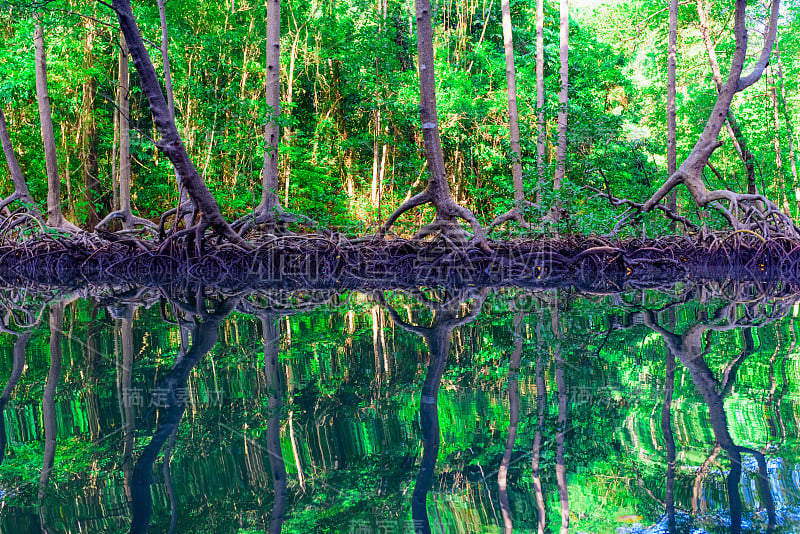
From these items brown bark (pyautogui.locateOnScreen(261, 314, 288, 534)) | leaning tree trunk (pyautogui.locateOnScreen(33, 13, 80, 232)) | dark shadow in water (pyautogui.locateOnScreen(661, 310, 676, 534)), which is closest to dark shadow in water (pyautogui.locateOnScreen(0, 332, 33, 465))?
brown bark (pyautogui.locateOnScreen(261, 314, 288, 534))

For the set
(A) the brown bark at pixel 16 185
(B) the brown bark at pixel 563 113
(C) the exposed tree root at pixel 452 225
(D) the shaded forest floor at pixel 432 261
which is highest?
(B) the brown bark at pixel 563 113

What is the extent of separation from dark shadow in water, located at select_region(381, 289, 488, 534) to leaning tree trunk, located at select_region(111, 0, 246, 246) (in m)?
3.31

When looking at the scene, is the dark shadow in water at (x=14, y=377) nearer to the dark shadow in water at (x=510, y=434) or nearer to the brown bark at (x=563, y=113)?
the dark shadow in water at (x=510, y=434)

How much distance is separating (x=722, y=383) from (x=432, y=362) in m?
1.17

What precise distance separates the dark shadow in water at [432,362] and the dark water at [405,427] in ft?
0.04

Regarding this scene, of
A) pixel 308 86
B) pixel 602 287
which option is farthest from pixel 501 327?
pixel 308 86

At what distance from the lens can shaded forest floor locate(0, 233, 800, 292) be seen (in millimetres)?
8242

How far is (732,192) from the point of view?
8609mm

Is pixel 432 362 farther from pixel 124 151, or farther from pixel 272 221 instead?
pixel 124 151

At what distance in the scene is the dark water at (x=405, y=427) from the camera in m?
1.48

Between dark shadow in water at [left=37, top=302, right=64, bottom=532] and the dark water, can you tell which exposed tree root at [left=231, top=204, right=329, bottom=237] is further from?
the dark water

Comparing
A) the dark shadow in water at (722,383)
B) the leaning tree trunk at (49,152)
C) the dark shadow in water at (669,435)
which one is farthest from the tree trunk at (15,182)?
the dark shadow in water at (669,435)

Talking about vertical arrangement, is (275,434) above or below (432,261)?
below

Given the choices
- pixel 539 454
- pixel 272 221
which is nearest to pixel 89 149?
pixel 272 221
